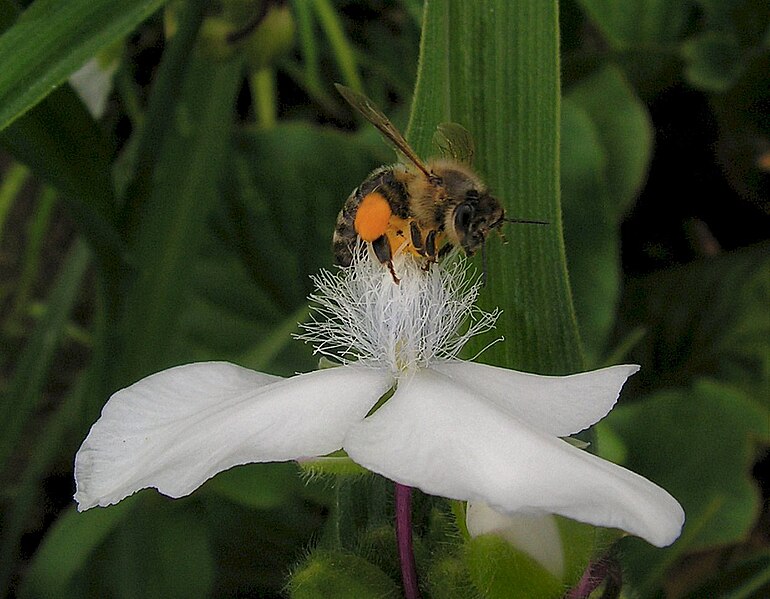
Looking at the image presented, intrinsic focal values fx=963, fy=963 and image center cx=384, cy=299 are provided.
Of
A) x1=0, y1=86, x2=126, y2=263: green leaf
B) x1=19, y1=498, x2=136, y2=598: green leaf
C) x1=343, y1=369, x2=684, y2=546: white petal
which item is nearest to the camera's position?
x1=343, y1=369, x2=684, y2=546: white petal

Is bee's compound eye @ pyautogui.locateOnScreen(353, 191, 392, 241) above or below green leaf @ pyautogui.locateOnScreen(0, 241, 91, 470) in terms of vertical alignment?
above

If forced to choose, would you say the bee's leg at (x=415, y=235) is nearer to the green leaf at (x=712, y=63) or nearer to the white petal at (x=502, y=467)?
the white petal at (x=502, y=467)

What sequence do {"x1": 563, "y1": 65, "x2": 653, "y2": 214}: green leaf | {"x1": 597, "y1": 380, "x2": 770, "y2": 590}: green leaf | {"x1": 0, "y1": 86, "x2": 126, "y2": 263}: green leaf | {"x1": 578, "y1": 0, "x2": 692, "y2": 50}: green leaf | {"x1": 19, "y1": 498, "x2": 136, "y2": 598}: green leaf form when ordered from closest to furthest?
{"x1": 0, "y1": 86, "x2": 126, "y2": 263}: green leaf → {"x1": 19, "y1": 498, "x2": 136, "y2": 598}: green leaf → {"x1": 597, "y1": 380, "x2": 770, "y2": 590}: green leaf → {"x1": 563, "y1": 65, "x2": 653, "y2": 214}: green leaf → {"x1": 578, "y1": 0, "x2": 692, "y2": 50}: green leaf

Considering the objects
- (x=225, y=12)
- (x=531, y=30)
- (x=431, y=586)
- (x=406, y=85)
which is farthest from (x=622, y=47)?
(x=431, y=586)

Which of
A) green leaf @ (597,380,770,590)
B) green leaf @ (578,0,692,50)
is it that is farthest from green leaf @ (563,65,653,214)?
green leaf @ (597,380,770,590)

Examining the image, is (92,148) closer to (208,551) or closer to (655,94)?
(208,551)

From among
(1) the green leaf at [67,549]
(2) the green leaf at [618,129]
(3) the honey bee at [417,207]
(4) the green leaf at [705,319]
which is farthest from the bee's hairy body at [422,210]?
(4) the green leaf at [705,319]

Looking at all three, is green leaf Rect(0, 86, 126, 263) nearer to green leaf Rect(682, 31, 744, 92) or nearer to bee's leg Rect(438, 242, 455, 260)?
bee's leg Rect(438, 242, 455, 260)
